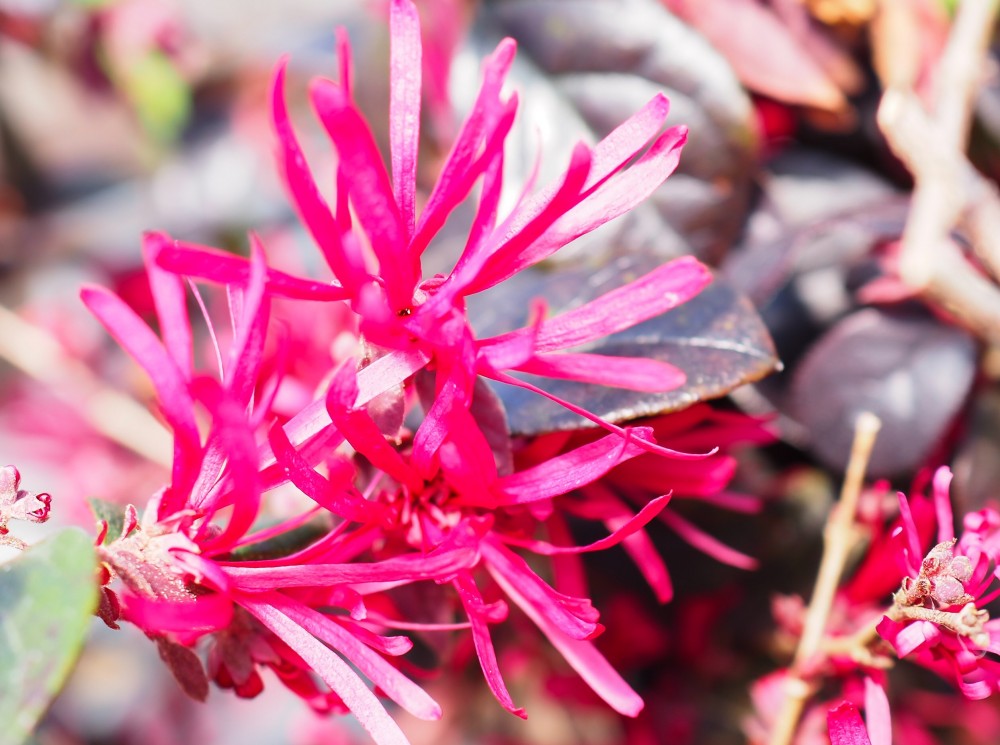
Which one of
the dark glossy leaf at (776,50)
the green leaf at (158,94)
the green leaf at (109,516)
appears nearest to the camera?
the green leaf at (109,516)

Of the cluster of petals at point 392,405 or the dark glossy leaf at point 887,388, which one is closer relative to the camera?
the cluster of petals at point 392,405

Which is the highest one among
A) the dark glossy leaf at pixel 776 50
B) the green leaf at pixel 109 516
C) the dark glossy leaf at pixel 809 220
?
the dark glossy leaf at pixel 776 50

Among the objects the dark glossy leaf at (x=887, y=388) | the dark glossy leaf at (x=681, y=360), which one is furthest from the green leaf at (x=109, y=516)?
the dark glossy leaf at (x=887, y=388)

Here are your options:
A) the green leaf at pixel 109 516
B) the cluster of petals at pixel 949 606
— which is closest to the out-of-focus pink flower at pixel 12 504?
the green leaf at pixel 109 516

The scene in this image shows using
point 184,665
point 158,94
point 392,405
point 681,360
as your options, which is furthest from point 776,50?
point 158,94

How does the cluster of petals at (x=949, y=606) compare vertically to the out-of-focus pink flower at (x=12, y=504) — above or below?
below

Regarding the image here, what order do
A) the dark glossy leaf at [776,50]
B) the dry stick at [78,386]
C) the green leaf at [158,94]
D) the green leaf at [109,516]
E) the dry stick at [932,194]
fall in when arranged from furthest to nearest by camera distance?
the green leaf at [158,94] → the dry stick at [78,386] → the dark glossy leaf at [776,50] → the dry stick at [932,194] → the green leaf at [109,516]

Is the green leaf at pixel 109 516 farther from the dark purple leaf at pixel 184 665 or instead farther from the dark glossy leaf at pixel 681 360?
the dark glossy leaf at pixel 681 360

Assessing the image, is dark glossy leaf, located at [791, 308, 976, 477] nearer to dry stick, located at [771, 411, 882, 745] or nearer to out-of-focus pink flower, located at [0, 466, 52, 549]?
dry stick, located at [771, 411, 882, 745]
